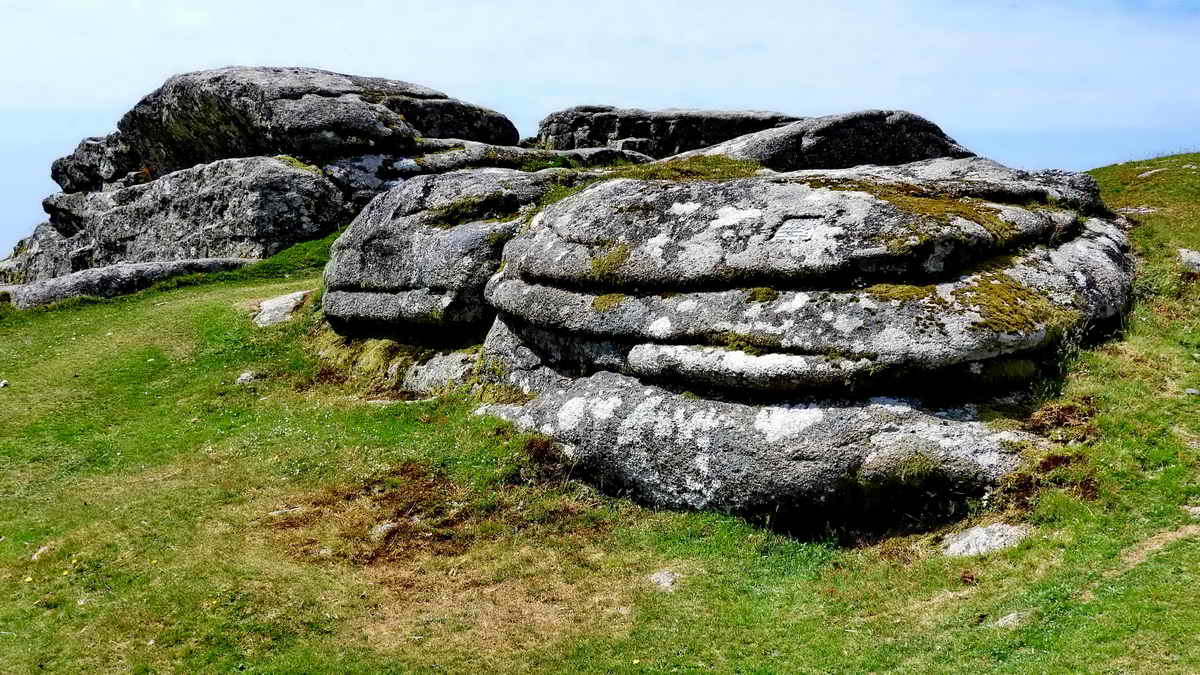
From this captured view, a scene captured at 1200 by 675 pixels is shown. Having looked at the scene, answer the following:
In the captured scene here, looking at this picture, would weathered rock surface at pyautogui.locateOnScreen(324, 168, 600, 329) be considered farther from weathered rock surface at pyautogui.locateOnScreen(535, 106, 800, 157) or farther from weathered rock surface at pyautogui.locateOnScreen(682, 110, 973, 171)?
weathered rock surface at pyautogui.locateOnScreen(535, 106, 800, 157)

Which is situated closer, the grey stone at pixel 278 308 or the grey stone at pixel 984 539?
the grey stone at pixel 984 539

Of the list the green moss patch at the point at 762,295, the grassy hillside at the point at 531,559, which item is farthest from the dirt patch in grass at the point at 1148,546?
the green moss patch at the point at 762,295

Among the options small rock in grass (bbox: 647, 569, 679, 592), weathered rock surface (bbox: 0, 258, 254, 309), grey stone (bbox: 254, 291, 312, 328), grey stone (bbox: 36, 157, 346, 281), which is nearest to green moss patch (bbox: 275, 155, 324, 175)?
grey stone (bbox: 36, 157, 346, 281)

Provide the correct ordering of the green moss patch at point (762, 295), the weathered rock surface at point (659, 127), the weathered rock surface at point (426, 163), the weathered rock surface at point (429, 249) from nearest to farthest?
the green moss patch at point (762, 295) < the weathered rock surface at point (429, 249) < the weathered rock surface at point (426, 163) < the weathered rock surface at point (659, 127)

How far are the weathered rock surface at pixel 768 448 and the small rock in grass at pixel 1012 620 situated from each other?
3354mm

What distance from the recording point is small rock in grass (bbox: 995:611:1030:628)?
1182 cm

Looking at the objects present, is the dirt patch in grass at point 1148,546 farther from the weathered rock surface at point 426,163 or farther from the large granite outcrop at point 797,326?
the weathered rock surface at point 426,163

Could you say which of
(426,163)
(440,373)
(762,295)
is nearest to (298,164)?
(426,163)

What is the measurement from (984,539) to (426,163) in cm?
3751

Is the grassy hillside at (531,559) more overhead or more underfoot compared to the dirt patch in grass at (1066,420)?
more underfoot

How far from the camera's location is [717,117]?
169ft

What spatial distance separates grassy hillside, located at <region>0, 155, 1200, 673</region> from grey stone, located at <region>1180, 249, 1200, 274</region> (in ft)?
1.28

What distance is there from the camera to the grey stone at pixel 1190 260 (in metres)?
21.6

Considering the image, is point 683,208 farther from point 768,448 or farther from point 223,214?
point 223,214
